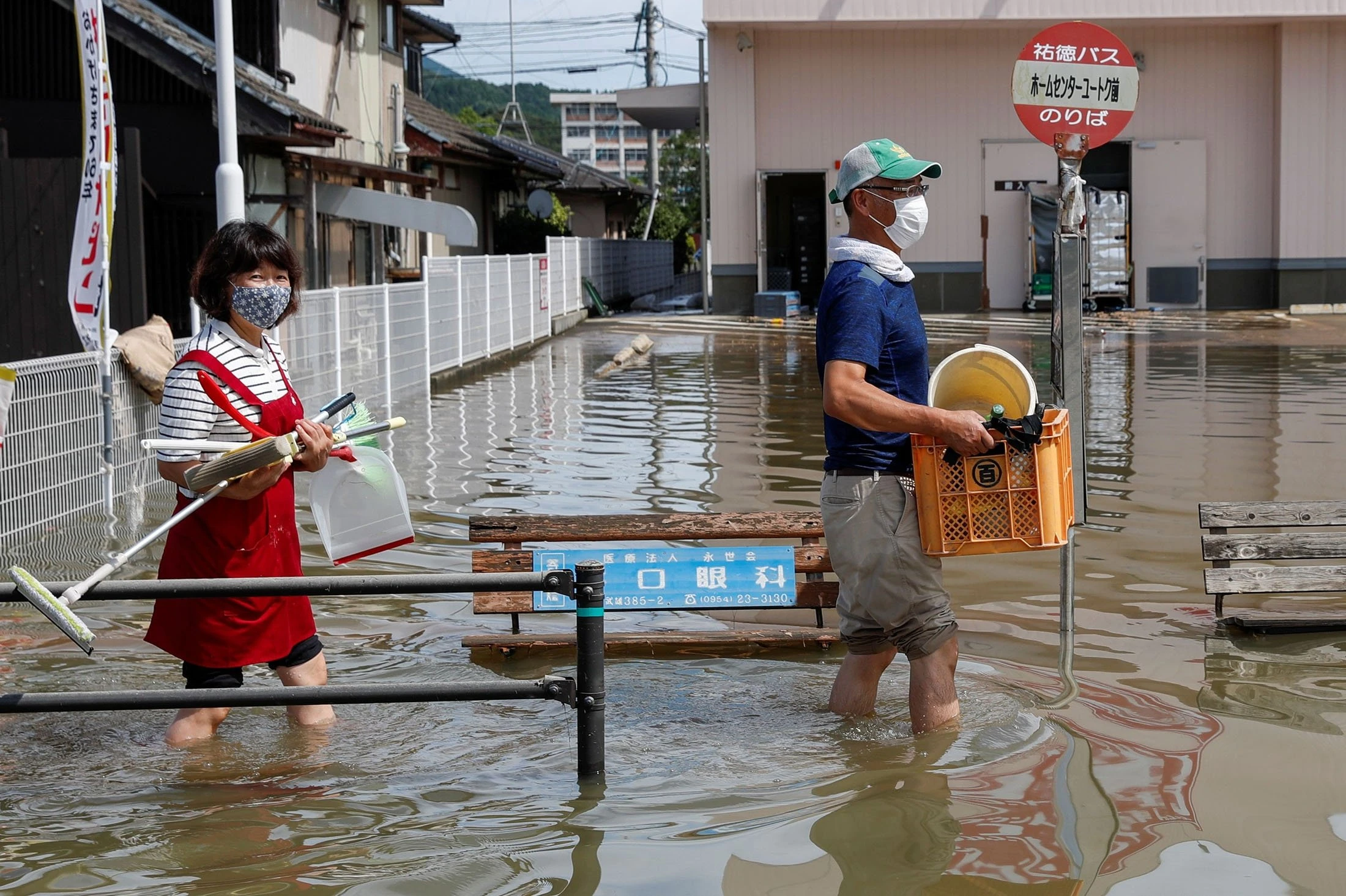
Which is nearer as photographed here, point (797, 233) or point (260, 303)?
point (260, 303)

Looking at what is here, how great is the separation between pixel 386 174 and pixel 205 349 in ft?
53.5

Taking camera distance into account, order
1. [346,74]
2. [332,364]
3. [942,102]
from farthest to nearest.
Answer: [942,102]
[346,74]
[332,364]

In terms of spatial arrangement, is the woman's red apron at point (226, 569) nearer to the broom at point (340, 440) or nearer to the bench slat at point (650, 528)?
the broom at point (340, 440)

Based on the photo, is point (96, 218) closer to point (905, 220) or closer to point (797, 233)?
point (905, 220)

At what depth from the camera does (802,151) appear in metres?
28.5

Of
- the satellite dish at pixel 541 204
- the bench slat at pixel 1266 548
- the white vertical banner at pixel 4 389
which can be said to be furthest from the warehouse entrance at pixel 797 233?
the white vertical banner at pixel 4 389

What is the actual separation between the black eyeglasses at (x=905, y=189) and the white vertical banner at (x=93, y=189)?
5865mm

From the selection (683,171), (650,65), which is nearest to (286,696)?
(650,65)

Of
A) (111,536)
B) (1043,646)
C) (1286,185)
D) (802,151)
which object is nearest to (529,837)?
(1043,646)

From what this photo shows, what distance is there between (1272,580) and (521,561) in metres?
3.32

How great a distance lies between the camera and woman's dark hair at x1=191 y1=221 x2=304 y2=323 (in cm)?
447

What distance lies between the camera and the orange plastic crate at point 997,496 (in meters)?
4.31

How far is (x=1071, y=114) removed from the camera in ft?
19.1

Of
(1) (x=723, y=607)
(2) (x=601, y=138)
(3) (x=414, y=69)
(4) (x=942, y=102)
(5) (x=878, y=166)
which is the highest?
(2) (x=601, y=138)
